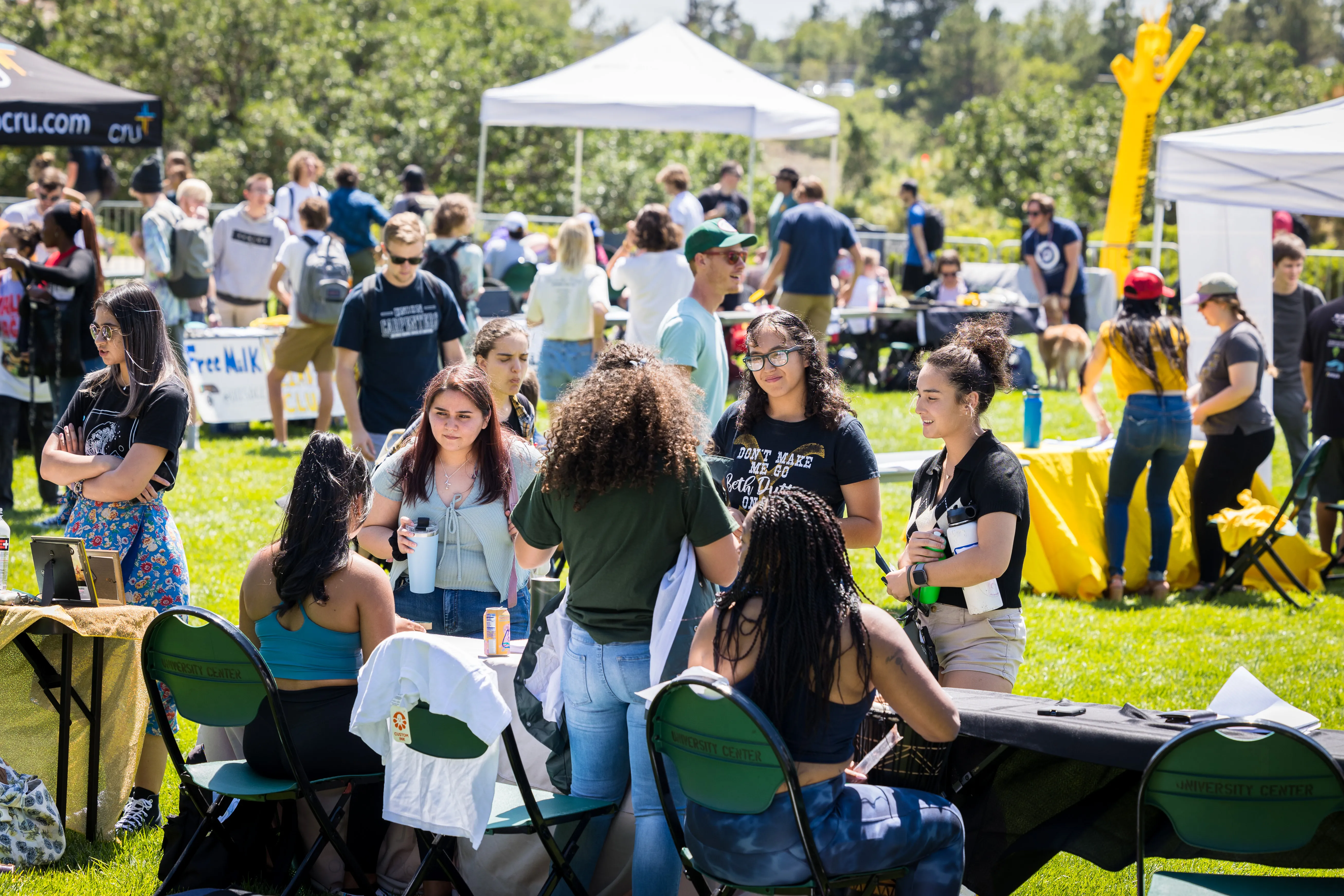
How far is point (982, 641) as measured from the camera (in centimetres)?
361

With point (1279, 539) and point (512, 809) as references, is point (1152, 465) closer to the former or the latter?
point (1279, 539)

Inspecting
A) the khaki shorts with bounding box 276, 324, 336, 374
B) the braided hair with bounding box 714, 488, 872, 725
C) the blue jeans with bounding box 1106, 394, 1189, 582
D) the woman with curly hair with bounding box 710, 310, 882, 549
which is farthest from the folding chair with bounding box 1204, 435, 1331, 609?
the khaki shorts with bounding box 276, 324, 336, 374

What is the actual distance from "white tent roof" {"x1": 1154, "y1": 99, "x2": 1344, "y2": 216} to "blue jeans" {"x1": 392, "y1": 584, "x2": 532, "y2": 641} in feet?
15.2

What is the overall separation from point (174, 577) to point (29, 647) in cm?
54

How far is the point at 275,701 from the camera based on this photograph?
2.94 metres

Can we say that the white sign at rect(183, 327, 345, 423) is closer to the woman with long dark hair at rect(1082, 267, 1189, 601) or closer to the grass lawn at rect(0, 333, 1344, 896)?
the grass lawn at rect(0, 333, 1344, 896)

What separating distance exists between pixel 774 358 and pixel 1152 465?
3.51m

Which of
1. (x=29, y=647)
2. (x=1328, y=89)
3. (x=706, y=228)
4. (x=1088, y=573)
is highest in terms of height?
(x=1328, y=89)

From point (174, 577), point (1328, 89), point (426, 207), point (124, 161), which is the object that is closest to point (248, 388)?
point (426, 207)

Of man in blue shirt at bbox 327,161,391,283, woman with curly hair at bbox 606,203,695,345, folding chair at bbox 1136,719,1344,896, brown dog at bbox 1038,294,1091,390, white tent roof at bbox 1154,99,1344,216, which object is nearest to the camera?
folding chair at bbox 1136,719,1344,896

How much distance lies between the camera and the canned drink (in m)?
3.51

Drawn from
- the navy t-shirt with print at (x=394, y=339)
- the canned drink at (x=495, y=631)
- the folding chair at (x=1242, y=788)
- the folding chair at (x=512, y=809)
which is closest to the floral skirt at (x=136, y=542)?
the canned drink at (x=495, y=631)

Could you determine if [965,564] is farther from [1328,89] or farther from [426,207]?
[1328,89]

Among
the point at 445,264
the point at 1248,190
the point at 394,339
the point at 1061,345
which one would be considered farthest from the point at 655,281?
the point at 1061,345
